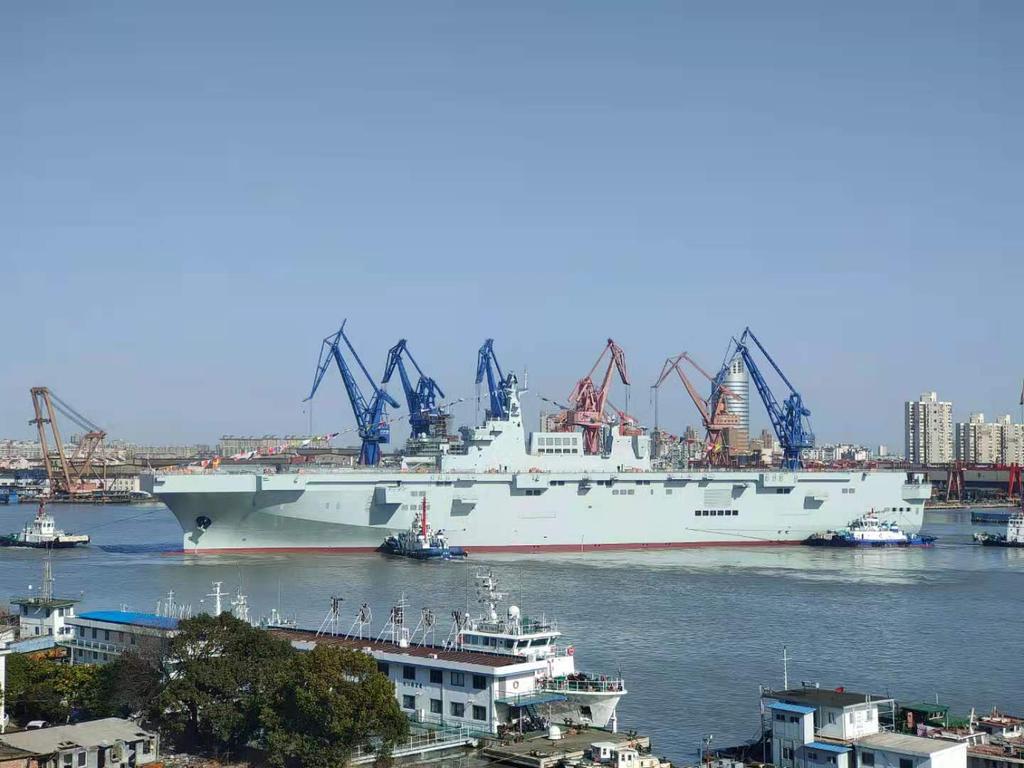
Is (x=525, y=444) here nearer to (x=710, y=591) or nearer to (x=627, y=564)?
(x=627, y=564)

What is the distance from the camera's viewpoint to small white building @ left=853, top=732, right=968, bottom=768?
443 inches

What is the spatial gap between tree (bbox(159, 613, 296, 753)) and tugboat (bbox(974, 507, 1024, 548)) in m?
34.6

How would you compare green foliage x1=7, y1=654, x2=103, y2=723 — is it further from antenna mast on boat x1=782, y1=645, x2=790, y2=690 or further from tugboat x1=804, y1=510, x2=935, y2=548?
tugboat x1=804, y1=510, x2=935, y2=548

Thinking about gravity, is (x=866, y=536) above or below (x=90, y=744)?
above

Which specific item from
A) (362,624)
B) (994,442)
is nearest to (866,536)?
(362,624)

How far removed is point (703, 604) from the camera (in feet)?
79.9

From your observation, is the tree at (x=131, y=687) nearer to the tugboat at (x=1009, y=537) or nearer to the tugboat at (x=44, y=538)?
the tugboat at (x=44, y=538)

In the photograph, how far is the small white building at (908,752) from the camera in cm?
1125

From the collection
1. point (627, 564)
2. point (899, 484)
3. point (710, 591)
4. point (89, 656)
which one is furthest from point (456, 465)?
point (89, 656)

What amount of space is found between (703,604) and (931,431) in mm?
92957

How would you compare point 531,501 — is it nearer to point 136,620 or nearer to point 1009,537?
point 136,620

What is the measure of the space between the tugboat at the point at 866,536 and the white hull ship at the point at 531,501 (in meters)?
0.32

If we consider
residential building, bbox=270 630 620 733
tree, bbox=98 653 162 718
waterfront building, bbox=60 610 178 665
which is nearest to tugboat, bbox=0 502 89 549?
waterfront building, bbox=60 610 178 665

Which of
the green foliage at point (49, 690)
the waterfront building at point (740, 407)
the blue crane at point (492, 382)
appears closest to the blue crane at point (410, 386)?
the blue crane at point (492, 382)
